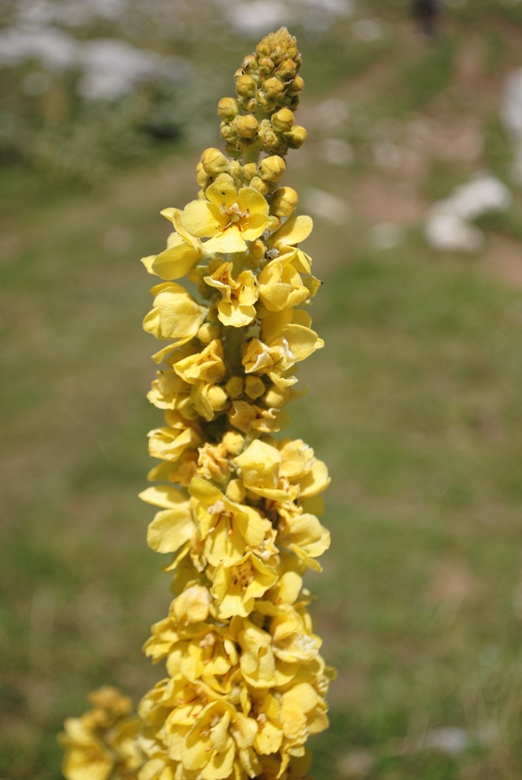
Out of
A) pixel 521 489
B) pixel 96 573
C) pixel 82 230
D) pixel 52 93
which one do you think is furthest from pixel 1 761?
pixel 52 93

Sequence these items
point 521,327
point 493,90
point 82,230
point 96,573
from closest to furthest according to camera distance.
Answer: point 96,573 → point 521,327 → point 82,230 → point 493,90

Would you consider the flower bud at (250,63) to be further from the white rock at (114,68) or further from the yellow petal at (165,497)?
the white rock at (114,68)

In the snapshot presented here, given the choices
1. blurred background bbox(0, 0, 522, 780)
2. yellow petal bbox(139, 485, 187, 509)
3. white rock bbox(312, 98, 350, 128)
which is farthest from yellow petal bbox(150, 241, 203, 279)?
white rock bbox(312, 98, 350, 128)

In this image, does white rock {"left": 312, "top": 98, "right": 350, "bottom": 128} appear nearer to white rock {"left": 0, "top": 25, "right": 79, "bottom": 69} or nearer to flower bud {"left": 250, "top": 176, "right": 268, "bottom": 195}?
white rock {"left": 0, "top": 25, "right": 79, "bottom": 69}

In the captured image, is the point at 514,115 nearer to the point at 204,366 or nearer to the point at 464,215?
the point at 464,215

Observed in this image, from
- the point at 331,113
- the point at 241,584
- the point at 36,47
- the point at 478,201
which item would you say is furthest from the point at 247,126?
the point at 36,47

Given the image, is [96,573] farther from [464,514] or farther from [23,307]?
[23,307]

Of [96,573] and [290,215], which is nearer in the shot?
[290,215]
